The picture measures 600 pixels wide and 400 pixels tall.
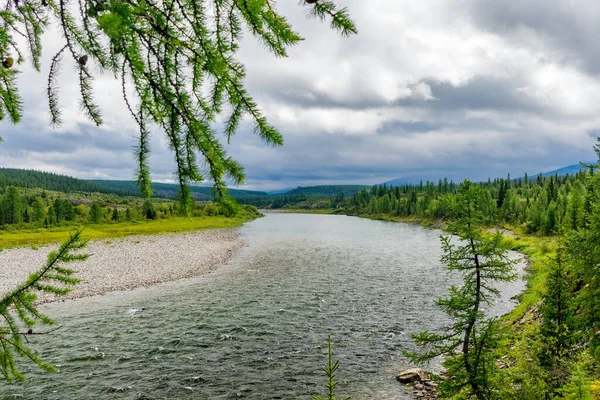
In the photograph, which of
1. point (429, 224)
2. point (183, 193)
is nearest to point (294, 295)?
point (183, 193)

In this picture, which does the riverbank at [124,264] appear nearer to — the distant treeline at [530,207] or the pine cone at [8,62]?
the pine cone at [8,62]

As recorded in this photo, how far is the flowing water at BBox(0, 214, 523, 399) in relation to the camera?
1468 cm

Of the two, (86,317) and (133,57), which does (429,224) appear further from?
(133,57)

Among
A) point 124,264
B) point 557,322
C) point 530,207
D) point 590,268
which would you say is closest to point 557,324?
point 557,322

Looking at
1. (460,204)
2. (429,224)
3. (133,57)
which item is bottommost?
(429,224)

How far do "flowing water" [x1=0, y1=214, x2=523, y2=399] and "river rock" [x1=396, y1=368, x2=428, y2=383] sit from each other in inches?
15.1

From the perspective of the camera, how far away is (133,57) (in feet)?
8.04

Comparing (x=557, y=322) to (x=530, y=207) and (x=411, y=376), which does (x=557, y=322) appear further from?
(x=530, y=207)

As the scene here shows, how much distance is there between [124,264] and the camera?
1689 inches

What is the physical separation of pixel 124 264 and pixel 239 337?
95.4ft

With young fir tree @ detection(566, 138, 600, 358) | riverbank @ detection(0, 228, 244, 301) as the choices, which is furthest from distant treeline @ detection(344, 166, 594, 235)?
riverbank @ detection(0, 228, 244, 301)

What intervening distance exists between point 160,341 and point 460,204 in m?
16.8

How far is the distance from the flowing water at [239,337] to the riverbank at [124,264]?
3.40m

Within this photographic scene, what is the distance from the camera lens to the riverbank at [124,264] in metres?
32.9
